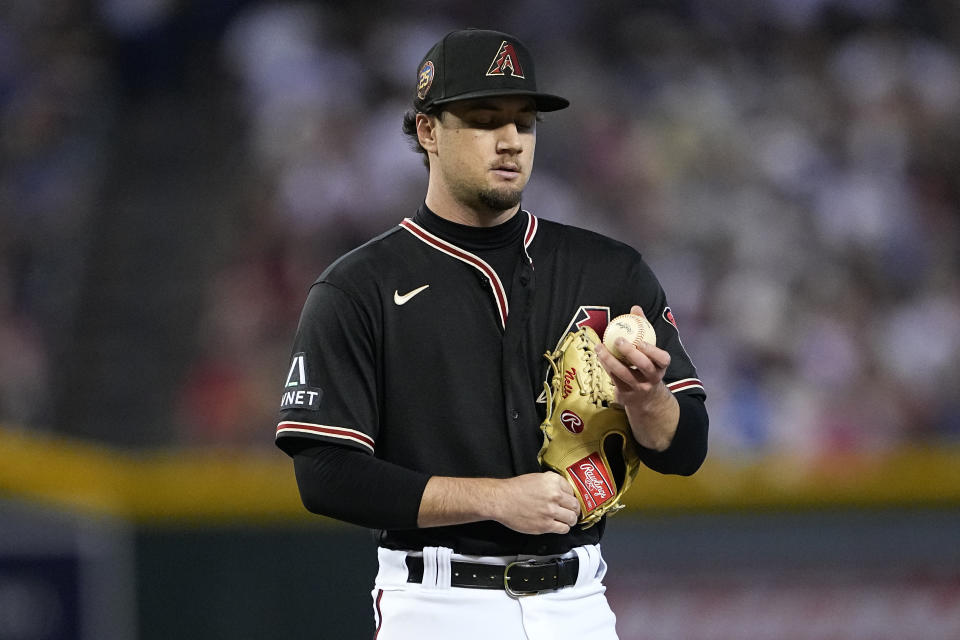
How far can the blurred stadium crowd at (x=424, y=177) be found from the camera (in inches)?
302

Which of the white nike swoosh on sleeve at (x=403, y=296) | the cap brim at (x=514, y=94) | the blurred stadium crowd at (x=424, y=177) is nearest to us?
the cap brim at (x=514, y=94)

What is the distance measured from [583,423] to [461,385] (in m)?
0.26

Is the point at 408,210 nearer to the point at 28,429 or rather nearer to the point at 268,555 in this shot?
the point at 28,429

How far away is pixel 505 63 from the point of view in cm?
283

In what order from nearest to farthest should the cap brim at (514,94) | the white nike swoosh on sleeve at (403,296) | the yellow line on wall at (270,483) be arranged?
the cap brim at (514,94), the white nike swoosh on sleeve at (403,296), the yellow line on wall at (270,483)

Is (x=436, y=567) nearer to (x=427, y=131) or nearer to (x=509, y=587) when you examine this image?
(x=509, y=587)

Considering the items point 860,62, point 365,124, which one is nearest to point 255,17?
point 365,124

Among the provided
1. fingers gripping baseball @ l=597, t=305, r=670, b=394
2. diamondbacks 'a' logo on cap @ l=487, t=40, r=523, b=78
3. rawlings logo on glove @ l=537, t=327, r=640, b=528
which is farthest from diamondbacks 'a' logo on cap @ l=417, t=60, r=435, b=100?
fingers gripping baseball @ l=597, t=305, r=670, b=394

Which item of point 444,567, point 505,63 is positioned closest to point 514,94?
point 505,63

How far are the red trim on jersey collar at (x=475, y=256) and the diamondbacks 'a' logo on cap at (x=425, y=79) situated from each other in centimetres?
28

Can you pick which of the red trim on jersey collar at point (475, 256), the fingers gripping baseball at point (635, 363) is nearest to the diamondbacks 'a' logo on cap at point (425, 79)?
the red trim on jersey collar at point (475, 256)

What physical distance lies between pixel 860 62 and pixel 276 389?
16.0 feet

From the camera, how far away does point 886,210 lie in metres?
8.80

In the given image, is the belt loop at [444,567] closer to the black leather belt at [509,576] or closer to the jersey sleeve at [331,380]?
the black leather belt at [509,576]
